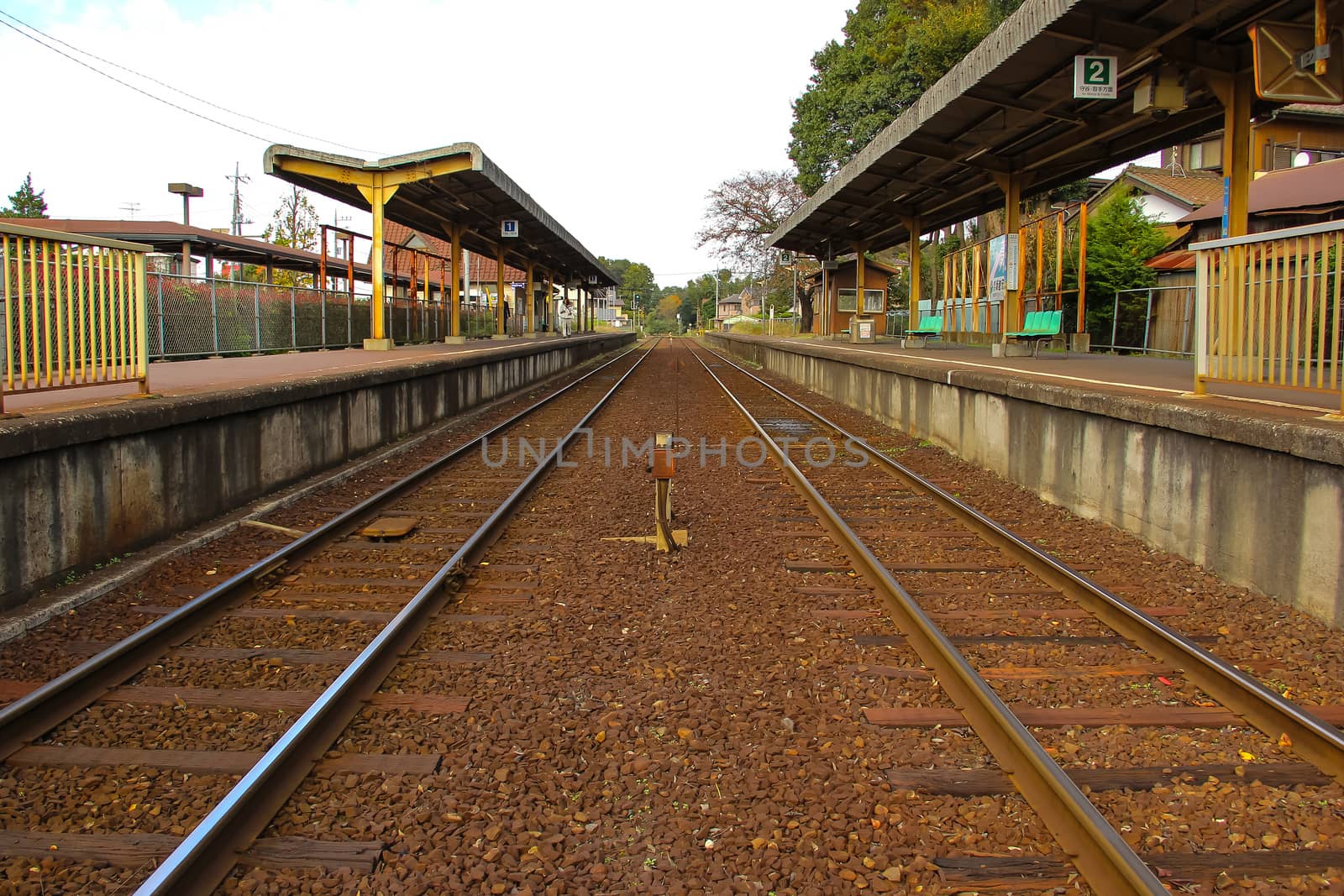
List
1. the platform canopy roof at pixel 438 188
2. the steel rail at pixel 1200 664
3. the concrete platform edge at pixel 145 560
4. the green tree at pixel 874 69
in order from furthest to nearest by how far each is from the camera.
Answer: the green tree at pixel 874 69 → the platform canopy roof at pixel 438 188 → the concrete platform edge at pixel 145 560 → the steel rail at pixel 1200 664

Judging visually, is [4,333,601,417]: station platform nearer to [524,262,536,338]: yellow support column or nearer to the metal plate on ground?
the metal plate on ground

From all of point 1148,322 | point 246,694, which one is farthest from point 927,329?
point 246,694

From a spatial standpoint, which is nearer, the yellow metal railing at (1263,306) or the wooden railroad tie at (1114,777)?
the wooden railroad tie at (1114,777)

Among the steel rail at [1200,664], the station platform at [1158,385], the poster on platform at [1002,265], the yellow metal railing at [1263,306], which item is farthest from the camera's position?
the poster on platform at [1002,265]

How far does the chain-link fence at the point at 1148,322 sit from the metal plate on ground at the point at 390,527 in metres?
18.5

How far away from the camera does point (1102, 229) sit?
25.3 metres

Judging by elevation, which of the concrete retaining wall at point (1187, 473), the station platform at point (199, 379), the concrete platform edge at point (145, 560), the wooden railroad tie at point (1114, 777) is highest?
the station platform at point (199, 379)

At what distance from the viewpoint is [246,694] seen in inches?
152

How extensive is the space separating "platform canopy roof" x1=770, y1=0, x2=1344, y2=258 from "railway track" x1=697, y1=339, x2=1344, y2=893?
6.33 metres

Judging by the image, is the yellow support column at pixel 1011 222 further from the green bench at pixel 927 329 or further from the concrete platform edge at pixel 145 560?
the concrete platform edge at pixel 145 560

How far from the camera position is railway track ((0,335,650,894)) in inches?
109

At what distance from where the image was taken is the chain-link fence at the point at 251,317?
51.4 ft

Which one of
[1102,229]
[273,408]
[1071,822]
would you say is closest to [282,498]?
[273,408]

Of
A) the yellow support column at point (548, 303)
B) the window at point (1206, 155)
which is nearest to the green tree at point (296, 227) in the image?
the yellow support column at point (548, 303)
